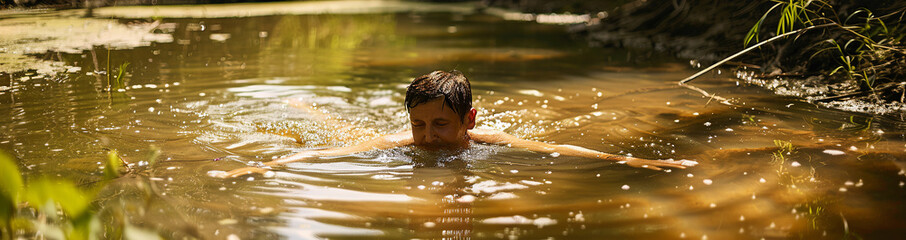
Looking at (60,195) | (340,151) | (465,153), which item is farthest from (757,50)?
(60,195)

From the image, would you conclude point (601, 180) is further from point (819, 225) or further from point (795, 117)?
point (795, 117)

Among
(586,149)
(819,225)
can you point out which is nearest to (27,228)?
(586,149)

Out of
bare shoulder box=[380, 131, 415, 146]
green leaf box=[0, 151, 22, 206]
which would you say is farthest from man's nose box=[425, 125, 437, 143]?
green leaf box=[0, 151, 22, 206]

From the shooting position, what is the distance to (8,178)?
1.71 metres

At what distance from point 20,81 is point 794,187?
564 cm

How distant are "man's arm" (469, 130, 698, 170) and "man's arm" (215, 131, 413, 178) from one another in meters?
0.44

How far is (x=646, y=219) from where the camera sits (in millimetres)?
2613

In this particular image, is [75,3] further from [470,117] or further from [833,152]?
[833,152]

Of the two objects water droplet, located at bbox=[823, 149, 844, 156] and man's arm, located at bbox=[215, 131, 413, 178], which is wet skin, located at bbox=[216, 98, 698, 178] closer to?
man's arm, located at bbox=[215, 131, 413, 178]

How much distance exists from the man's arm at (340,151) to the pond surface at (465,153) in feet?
0.27

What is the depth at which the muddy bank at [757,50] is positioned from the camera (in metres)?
4.90

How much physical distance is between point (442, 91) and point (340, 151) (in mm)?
675

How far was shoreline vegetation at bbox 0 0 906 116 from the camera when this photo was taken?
15.9ft

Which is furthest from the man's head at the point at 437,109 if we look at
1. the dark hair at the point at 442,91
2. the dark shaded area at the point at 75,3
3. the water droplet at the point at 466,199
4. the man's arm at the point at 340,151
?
the dark shaded area at the point at 75,3
